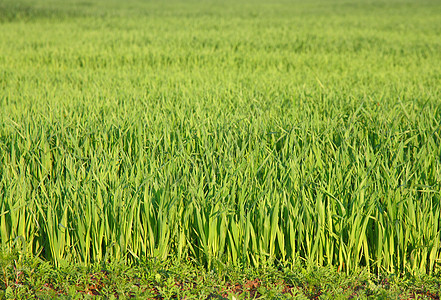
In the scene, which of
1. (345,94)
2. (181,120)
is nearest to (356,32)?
(345,94)

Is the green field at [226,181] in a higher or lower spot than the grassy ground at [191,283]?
higher

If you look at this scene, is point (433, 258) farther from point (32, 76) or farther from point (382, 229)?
point (32, 76)

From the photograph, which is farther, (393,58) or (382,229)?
(393,58)

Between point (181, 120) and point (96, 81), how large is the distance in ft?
7.39

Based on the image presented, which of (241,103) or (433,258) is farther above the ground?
(241,103)

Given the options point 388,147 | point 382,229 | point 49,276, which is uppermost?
point 388,147

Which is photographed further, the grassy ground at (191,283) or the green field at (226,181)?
the green field at (226,181)

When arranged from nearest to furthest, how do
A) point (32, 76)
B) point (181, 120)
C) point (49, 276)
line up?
point (49, 276) → point (181, 120) → point (32, 76)

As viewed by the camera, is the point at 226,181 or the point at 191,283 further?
the point at 226,181

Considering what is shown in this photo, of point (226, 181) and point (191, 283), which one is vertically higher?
point (226, 181)

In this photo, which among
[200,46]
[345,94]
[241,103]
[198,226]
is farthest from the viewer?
[200,46]

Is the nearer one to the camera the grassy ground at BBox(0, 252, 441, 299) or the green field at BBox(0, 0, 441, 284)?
the grassy ground at BBox(0, 252, 441, 299)

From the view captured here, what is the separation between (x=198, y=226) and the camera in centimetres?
160

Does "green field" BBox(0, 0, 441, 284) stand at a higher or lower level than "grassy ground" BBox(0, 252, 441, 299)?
higher
